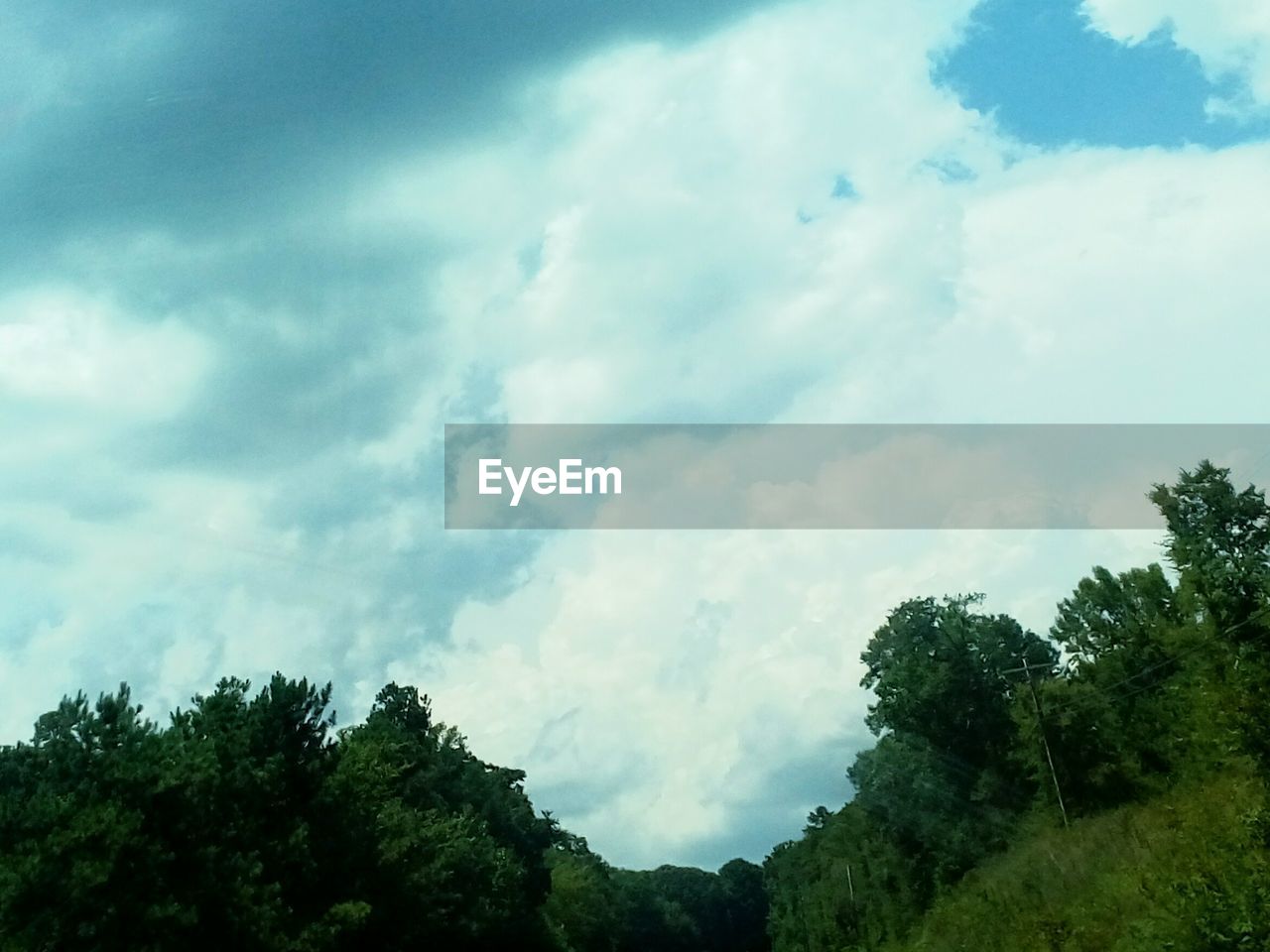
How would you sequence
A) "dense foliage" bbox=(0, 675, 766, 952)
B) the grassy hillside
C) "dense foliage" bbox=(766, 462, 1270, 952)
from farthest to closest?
"dense foliage" bbox=(0, 675, 766, 952) → "dense foliage" bbox=(766, 462, 1270, 952) → the grassy hillside

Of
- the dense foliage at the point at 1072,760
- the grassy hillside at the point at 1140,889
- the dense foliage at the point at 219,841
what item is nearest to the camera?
the grassy hillside at the point at 1140,889

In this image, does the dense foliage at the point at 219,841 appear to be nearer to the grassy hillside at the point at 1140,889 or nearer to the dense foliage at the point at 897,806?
the dense foliage at the point at 897,806

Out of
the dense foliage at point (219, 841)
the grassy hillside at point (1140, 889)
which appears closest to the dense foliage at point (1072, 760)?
the grassy hillside at point (1140, 889)

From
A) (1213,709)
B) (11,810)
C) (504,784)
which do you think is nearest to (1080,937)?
(1213,709)

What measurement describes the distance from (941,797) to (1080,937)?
4651 cm

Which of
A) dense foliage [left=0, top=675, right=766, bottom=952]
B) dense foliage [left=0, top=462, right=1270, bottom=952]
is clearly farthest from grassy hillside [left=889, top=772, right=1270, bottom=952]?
dense foliage [left=0, top=675, right=766, bottom=952]

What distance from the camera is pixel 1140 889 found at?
86.3ft

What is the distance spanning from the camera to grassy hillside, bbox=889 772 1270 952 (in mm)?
22656

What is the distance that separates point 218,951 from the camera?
37.9m

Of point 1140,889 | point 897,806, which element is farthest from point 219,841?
point 897,806

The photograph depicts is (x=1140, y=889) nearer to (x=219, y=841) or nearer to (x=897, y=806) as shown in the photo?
(x=219, y=841)

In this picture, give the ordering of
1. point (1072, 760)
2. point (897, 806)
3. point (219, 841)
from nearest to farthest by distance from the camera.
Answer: point (219, 841), point (1072, 760), point (897, 806)

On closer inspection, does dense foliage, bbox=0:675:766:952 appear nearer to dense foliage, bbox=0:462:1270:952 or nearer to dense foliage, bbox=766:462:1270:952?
dense foliage, bbox=0:462:1270:952

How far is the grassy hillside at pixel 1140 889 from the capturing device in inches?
892
